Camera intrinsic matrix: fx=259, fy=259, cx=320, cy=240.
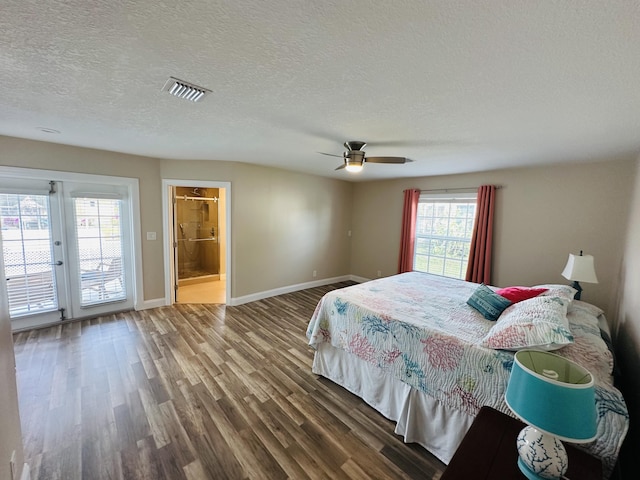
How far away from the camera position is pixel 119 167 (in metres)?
3.75

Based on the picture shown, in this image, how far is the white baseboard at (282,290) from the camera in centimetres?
450

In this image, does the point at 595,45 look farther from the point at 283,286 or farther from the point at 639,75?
the point at 283,286

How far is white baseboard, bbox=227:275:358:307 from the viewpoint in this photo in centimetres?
450

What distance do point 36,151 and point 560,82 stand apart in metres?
5.08

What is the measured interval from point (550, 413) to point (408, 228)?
429cm

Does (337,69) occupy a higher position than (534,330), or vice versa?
(337,69)

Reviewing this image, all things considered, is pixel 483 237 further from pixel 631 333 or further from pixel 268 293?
pixel 268 293

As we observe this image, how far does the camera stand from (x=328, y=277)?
601 cm

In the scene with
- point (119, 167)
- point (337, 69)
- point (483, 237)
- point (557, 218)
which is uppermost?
point (337, 69)

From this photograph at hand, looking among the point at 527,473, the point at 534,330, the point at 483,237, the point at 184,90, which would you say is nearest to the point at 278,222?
the point at 184,90

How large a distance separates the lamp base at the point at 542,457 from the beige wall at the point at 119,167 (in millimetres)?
A: 4719

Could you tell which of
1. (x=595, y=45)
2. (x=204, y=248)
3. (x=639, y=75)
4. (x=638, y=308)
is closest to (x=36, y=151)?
(x=204, y=248)

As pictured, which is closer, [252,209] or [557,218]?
[557,218]

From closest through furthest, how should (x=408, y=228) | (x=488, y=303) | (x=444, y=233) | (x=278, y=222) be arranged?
1. (x=488, y=303)
2. (x=444, y=233)
3. (x=278, y=222)
4. (x=408, y=228)
